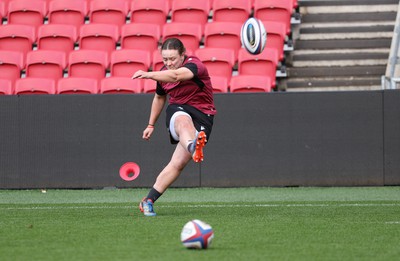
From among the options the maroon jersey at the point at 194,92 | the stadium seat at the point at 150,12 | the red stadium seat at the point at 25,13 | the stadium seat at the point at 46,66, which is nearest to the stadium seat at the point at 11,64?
the stadium seat at the point at 46,66

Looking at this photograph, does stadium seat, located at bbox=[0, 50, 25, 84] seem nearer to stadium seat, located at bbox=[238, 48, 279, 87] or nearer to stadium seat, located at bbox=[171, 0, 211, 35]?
stadium seat, located at bbox=[171, 0, 211, 35]

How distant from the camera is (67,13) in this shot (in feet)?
58.6

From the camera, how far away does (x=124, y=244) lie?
6.86 metres

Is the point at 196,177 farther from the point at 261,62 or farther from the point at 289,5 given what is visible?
the point at 289,5

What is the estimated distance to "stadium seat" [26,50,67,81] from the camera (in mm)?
16391

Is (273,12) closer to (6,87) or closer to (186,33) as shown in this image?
(186,33)

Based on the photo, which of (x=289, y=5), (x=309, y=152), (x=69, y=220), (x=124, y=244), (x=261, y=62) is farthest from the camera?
(x=289, y=5)

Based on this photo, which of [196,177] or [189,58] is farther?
[196,177]

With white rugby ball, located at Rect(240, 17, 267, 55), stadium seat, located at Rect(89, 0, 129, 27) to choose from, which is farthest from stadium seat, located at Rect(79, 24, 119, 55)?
white rugby ball, located at Rect(240, 17, 267, 55)

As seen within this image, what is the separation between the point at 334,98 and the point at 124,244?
23.7 ft

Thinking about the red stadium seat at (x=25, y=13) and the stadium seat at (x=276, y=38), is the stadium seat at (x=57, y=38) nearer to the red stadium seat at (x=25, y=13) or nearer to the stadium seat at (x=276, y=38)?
the red stadium seat at (x=25, y=13)

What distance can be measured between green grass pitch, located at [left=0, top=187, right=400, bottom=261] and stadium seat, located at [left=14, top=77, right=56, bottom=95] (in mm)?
2977

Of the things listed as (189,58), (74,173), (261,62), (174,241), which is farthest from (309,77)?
(174,241)

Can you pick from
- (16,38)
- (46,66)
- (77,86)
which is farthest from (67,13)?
(77,86)
